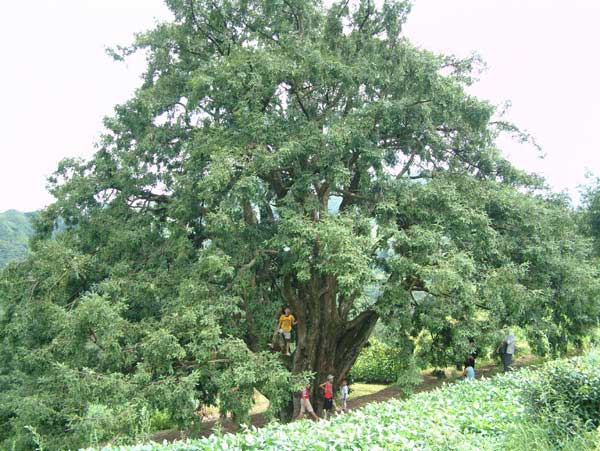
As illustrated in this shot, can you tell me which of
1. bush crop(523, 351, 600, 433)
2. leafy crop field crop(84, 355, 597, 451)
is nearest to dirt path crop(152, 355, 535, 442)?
leafy crop field crop(84, 355, 597, 451)

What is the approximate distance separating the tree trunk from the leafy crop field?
4.44 m

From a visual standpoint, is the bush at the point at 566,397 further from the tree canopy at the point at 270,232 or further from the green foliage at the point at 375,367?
the green foliage at the point at 375,367

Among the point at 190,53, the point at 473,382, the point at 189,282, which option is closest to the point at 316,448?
the point at 473,382

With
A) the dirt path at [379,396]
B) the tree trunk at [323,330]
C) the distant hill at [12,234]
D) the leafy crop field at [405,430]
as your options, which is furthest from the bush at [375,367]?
the distant hill at [12,234]

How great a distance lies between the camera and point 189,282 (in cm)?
806

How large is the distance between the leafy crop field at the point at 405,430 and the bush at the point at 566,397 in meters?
0.19

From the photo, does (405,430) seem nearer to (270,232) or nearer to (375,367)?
(270,232)

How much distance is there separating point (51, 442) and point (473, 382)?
594cm

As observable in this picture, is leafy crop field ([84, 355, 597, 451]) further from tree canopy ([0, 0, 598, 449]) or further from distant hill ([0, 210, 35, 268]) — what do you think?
distant hill ([0, 210, 35, 268])

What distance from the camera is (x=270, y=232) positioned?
31.0 feet

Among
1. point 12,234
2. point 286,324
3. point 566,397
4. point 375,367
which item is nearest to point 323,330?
point 286,324

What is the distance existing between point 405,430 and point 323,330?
19.8 feet

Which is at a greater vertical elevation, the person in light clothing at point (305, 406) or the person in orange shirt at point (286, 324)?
the person in orange shirt at point (286, 324)

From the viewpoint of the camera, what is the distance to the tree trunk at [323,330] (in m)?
9.84
